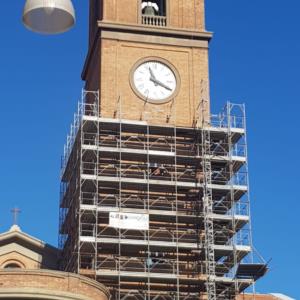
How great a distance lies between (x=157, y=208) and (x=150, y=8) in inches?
446

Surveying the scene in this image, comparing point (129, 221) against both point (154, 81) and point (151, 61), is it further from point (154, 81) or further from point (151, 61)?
point (151, 61)

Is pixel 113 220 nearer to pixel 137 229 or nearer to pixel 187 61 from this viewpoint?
pixel 137 229

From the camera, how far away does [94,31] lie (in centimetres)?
4775

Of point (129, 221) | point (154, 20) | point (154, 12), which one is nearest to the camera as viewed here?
point (129, 221)

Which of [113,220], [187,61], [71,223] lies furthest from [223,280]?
[187,61]

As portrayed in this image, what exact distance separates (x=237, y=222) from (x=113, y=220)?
19.3 feet

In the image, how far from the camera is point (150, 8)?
149 feet

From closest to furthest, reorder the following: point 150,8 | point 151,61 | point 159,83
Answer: point 159,83
point 151,61
point 150,8

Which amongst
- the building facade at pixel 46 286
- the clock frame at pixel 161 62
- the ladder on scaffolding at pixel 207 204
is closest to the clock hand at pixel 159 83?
the clock frame at pixel 161 62

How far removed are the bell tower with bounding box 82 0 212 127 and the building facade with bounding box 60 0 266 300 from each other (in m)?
0.05

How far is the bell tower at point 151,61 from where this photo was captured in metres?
42.5

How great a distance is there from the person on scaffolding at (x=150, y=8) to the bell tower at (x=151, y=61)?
0.17 feet

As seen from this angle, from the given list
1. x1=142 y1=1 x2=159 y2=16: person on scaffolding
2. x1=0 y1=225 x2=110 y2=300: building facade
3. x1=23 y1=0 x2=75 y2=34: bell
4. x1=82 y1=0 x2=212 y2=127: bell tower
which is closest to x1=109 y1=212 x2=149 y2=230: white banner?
x1=0 y1=225 x2=110 y2=300: building facade

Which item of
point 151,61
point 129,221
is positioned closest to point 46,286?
point 129,221
